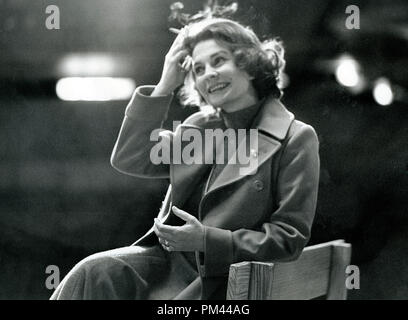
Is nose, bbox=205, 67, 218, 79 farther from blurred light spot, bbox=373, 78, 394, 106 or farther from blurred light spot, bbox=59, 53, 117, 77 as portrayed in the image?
blurred light spot, bbox=373, 78, 394, 106

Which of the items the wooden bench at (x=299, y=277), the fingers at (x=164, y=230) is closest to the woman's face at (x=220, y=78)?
the fingers at (x=164, y=230)

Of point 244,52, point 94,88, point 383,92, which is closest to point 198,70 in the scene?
point 244,52

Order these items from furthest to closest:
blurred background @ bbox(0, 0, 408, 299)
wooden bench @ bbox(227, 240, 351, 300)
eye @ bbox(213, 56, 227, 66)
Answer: blurred background @ bbox(0, 0, 408, 299) < eye @ bbox(213, 56, 227, 66) < wooden bench @ bbox(227, 240, 351, 300)

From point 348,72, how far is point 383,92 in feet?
0.54

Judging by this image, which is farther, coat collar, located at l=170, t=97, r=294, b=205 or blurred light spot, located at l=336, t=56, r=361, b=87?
blurred light spot, located at l=336, t=56, r=361, b=87

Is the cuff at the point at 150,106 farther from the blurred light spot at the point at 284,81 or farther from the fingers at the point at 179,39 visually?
the blurred light spot at the point at 284,81

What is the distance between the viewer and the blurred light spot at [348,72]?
6.71ft

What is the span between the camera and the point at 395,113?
2.10 meters

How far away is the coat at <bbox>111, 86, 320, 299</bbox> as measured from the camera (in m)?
1.81

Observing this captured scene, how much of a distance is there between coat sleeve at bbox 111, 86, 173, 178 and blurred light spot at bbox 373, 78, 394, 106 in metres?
0.78

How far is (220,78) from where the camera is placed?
190 cm

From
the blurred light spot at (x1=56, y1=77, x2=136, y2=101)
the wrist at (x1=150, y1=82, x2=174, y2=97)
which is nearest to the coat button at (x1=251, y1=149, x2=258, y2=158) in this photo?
the wrist at (x1=150, y1=82, x2=174, y2=97)

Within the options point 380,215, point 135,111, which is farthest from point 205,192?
point 380,215
